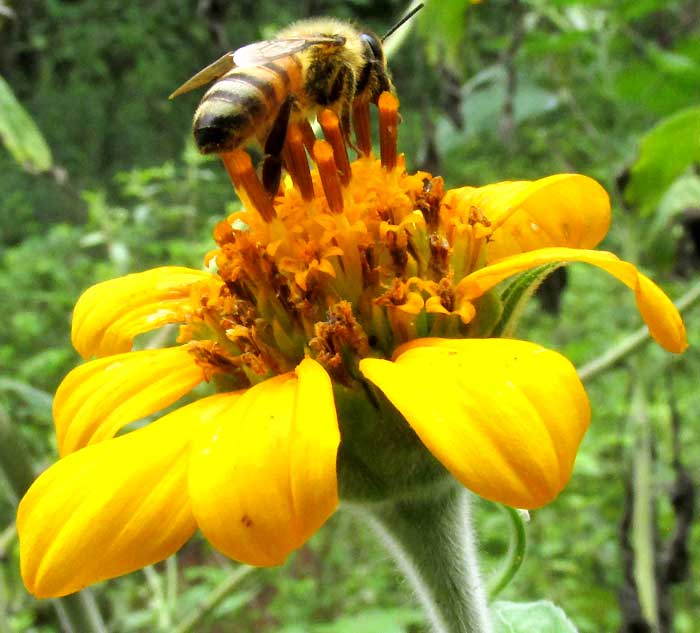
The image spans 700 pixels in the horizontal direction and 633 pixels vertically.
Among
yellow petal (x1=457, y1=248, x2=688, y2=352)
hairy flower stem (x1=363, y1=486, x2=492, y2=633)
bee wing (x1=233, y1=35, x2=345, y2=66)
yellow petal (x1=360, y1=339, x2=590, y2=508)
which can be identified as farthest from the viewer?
bee wing (x1=233, y1=35, x2=345, y2=66)

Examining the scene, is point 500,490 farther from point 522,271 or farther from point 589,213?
point 589,213

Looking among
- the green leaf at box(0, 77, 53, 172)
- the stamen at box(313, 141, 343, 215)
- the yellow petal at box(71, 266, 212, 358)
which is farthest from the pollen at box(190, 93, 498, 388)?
the green leaf at box(0, 77, 53, 172)

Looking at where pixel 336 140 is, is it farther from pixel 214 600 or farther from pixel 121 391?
pixel 214 600

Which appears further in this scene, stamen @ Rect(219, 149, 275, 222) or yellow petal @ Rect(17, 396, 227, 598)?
stamen @ Rect(219, 149, 275, 222)

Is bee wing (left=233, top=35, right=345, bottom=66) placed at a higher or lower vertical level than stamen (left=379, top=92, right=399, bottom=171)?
higher

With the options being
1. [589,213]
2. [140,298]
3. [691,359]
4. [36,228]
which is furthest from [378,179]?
[36,228]

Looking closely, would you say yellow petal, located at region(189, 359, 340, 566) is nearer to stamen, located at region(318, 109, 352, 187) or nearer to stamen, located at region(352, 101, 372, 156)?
stamen, located at region(318, 109, 352, 187)

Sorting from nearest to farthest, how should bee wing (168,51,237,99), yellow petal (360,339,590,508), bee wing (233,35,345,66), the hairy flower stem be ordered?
yellow petal (360,339,590,508) → the hairy flower stem → bee wing (233,35,345,66) → bee wing (168,51,237,99)

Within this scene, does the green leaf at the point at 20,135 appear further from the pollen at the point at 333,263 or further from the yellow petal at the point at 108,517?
the yellow petal at the point at 108,517

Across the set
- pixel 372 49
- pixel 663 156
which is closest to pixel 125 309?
pixel 372 49
